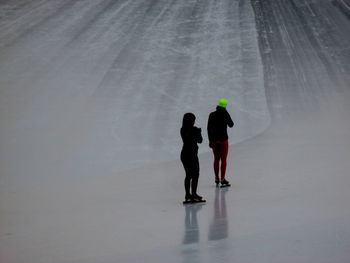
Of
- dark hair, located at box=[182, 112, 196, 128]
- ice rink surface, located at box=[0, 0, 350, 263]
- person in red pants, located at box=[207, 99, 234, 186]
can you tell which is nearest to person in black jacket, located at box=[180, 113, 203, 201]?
dark hair, located at box=[182, 112, 196, 128]

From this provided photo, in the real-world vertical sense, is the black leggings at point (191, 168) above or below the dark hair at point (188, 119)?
below

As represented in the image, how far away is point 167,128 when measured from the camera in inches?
642

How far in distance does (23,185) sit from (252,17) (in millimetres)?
17508

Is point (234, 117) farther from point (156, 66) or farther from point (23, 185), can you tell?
point (23, 185)

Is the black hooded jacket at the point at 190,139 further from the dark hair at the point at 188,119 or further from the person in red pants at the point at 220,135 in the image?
the person in red pants at the point at 220,135

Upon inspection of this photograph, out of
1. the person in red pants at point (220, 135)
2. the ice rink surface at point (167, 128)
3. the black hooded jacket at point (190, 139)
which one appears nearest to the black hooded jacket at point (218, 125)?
the person in red pants at point (220, 135)

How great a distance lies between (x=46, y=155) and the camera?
45.4 feet

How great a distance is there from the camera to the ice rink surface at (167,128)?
8172mm

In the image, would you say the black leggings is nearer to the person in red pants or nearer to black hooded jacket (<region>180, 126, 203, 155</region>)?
black hooded jacket (<region>180, 126, 203, 155</region>)

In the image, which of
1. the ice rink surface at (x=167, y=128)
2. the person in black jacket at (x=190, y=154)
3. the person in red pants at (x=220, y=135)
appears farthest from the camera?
the person in red pants at (x=220, y=135)

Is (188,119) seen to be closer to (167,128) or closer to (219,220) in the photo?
(219,220)

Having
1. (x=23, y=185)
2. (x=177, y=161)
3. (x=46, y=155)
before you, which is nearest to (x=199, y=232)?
(x=23, y=185)

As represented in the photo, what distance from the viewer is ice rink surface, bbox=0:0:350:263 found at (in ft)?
26.8

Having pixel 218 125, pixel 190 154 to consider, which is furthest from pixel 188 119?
pixel 218 125
